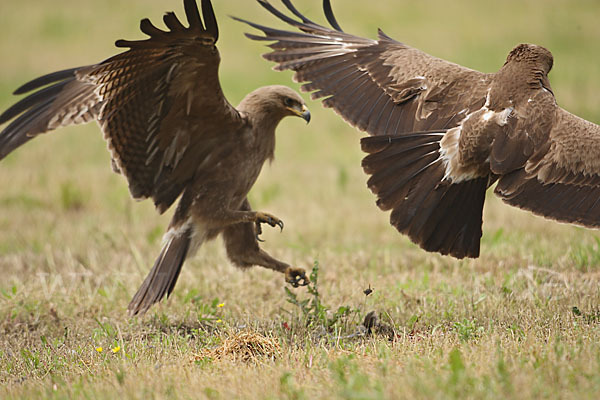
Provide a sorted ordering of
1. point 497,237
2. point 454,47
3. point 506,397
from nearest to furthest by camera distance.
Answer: point 506,397, point 497,237, point 454,47

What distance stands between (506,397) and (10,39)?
21.2 m

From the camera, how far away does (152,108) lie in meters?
5.10

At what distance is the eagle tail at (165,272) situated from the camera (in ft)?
16.8

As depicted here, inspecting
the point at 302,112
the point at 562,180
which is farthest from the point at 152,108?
the point at 562,180

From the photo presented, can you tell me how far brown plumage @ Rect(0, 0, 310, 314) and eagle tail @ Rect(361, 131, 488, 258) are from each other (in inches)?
40.1

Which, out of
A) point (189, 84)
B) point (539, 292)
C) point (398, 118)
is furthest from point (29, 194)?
point (539, 292)

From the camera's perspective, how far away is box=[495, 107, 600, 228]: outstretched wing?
4348mm

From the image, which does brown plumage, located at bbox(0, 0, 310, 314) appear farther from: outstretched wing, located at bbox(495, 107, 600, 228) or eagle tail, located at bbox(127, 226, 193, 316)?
outstretched wing, located at bbox(495, 107, 600, 228)

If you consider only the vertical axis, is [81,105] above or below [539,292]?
above

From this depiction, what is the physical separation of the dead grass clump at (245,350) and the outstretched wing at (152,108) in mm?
1736

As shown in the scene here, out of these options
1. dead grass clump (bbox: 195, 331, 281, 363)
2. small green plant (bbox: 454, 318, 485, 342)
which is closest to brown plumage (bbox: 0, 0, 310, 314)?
dead grass clump (bbox: 195, 331, 281, 363)

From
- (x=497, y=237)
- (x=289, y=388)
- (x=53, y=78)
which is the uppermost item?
(x=53, y=78)

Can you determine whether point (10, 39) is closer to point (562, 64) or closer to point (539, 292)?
point (562, 64)

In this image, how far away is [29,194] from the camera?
9.61 metres
